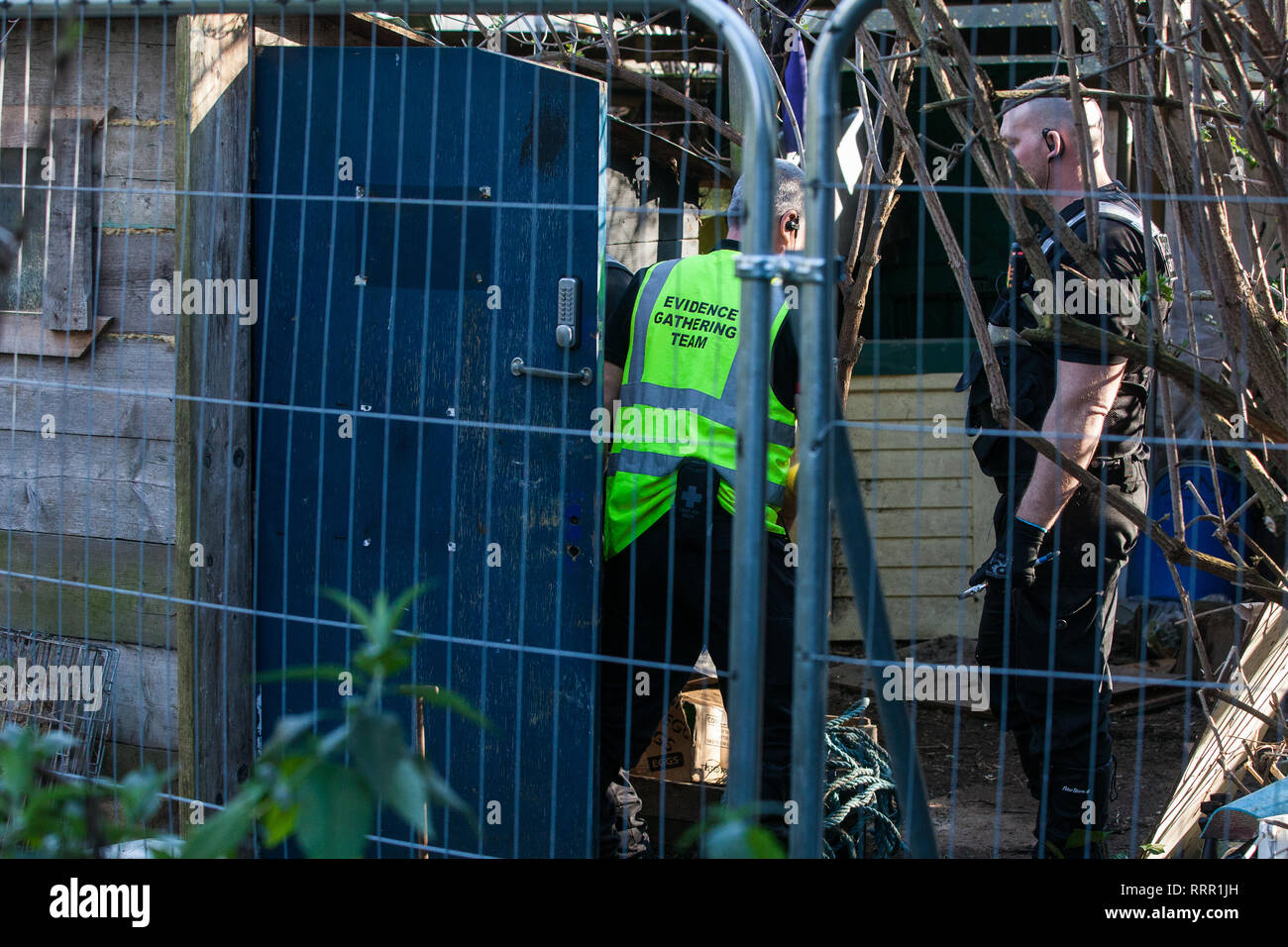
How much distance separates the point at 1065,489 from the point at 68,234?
3.13 meters

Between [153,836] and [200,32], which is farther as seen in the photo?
[200,32]

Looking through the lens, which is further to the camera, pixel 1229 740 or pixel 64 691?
pixel 64 691

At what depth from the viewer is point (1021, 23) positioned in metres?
7.16

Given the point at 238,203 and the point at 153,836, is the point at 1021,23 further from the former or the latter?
the point at 153,836

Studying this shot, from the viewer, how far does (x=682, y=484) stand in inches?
144

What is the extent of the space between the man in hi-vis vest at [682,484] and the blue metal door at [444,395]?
0.66 feet

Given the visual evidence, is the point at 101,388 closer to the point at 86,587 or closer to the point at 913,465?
the point at 86,587

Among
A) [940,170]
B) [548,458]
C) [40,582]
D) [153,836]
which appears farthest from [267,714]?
[940,170]

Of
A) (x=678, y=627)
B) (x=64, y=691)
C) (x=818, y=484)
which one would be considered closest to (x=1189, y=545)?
(x=678, y=627)

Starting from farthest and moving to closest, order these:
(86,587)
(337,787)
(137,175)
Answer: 1. (137,175)
2. (86,587)
3. (337,787)

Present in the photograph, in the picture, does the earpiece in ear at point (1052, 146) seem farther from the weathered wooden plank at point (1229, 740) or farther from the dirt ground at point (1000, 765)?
the dirt ground at point (1000, 765)

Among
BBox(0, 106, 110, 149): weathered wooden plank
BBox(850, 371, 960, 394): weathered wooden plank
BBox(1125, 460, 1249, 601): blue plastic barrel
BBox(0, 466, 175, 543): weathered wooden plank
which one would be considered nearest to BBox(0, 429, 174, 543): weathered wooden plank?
BBox(0, 466, 175, 543): weathered wooden plank

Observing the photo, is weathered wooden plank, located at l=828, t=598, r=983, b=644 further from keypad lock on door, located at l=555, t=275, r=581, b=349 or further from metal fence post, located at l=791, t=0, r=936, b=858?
metal fence post, located at l=791, t=0, r=936, b=858

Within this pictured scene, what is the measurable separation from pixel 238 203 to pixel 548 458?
1.17m
